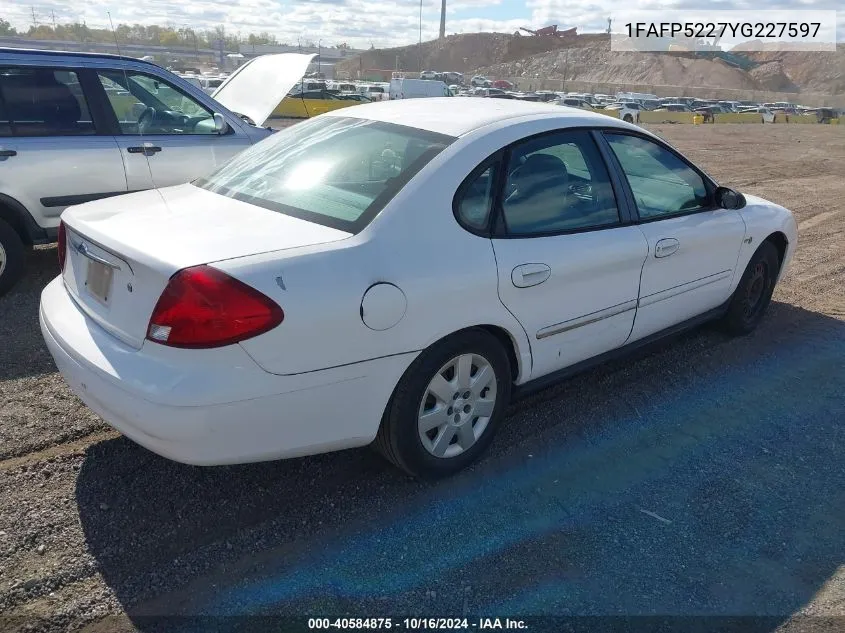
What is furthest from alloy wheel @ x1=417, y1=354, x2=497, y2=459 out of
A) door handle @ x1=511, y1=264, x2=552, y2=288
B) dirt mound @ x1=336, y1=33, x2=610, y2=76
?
dirt mound @ x1=336, y1=33, x2=610, y2=76

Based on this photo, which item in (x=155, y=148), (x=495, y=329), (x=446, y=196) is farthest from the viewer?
(x=155, y=148)

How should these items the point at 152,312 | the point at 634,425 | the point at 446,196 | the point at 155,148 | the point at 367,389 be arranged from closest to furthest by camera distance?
the point at 152,312 → the point at 367,389 → the point at 446,196 → the point at 634,425 → the point at 155,148

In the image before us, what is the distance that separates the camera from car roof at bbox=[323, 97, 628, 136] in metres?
3.48

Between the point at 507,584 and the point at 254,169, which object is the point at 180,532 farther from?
the point at 254,169

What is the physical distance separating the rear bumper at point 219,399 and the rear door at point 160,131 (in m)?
3.30

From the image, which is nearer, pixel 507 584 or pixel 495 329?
pixel 507 584

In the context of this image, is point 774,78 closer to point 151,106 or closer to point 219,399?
point 151,106

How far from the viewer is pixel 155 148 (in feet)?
19.6

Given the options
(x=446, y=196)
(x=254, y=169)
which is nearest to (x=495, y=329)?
(x=446, y=196)

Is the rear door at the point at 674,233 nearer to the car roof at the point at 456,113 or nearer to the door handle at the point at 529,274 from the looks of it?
the car roof at the point at 456,113

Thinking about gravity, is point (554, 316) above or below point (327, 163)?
below

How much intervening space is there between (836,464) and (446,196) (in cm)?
242

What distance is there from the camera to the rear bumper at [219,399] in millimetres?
2559

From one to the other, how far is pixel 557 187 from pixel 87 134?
4014 mm
